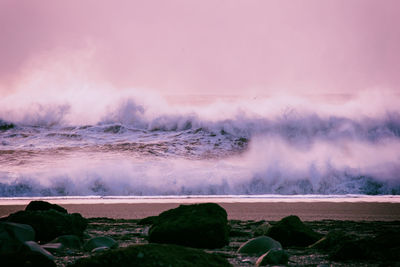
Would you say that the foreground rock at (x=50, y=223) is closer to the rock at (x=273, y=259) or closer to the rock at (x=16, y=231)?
the rock at (x=16, y=231)

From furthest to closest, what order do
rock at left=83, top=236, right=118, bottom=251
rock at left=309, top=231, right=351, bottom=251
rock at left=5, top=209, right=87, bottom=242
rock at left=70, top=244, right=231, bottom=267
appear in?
rock at left=5, top=209, right=87, bottom=242 → rock at left=309, top=231, right=351, bottom=251 → rock at left=83, top=236, right=118, bottom=251 → rock at left=70, top=244, right=231, bottom=267

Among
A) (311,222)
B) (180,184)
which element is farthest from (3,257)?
(180,184)

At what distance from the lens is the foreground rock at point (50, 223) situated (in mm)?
6238

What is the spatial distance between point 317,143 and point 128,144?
10360mm

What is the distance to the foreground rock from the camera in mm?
6238

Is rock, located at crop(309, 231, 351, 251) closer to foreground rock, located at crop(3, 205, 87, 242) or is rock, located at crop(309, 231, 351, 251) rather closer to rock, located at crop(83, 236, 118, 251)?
rock, located at crop(83, 236, 118, 251)

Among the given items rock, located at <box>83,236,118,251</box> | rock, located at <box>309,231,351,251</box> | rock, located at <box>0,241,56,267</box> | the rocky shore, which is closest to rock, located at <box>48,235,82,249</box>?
the rocky shore

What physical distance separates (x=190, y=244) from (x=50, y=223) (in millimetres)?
1866

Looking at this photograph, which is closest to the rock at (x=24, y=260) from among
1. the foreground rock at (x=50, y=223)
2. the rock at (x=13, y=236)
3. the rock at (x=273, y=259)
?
the rock at (x=13, y=236)

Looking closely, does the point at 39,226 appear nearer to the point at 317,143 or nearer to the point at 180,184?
the point at 180,184

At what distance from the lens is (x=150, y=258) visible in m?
3.43

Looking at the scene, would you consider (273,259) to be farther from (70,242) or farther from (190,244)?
(70,242)

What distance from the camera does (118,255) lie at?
3.50 meters

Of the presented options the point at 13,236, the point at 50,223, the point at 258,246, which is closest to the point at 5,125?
the point at 50,223
